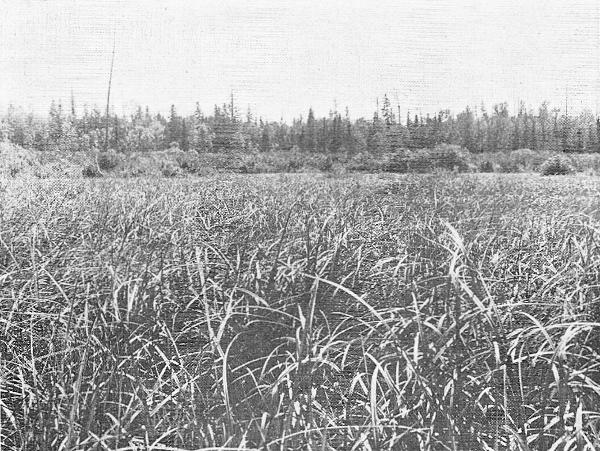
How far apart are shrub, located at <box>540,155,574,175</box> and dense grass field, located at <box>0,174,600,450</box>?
24mm

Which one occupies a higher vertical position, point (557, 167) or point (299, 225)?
point (557, 167)

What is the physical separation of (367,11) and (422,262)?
2.26ft

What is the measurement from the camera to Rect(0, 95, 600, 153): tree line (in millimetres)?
1438

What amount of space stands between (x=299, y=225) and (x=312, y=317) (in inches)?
9.3

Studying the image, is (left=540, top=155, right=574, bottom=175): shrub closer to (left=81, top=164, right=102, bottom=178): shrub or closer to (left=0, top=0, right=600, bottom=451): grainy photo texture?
(left=0, top=0, right=600, bottom=451): grainy photo texture

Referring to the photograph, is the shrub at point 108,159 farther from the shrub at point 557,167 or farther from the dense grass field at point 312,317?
the shrub at point 557,167

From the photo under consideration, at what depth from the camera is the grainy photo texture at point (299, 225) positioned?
1334 millimetres

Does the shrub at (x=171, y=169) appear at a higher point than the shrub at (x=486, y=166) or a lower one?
higher

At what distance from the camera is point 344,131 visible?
4.77 ft

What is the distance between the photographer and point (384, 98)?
1.45 metres

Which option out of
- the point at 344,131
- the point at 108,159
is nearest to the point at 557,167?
the point at 344,131

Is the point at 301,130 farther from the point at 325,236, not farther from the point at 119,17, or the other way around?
the point at 119,17

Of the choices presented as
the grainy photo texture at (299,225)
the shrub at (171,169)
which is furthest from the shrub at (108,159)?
the shrub at (171,169)

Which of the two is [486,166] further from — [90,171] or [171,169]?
[90,171]
